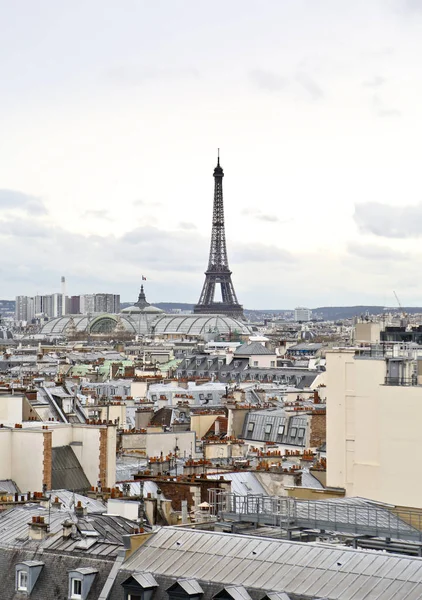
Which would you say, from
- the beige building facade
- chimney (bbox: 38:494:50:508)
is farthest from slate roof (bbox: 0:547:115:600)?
the beige building facade

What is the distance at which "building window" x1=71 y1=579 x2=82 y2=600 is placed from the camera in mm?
18578

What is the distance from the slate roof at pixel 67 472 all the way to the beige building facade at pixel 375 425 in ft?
21.3

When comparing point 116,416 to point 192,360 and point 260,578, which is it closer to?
point 260,578

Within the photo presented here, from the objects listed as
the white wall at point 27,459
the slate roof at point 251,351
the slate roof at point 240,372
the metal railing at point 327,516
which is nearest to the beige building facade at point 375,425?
the metal railing at point 327,516

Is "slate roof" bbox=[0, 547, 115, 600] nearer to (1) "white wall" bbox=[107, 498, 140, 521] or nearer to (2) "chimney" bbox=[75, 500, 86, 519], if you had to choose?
(2) "chimney" bbox=[75, 500, 86, 519]

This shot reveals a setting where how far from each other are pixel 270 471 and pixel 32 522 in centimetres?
1125

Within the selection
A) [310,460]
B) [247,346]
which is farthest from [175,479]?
[247,346]

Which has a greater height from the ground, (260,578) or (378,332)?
(378,332)

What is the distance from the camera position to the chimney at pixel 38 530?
20156mm

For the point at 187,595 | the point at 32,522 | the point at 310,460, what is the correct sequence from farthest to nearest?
the point at 310,460 → the point at 32,522 → the point at 187,595

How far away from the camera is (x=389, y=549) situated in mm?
18797

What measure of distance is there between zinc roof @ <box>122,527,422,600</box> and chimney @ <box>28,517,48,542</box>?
6.43ft

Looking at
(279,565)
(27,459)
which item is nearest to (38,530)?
(279,565)

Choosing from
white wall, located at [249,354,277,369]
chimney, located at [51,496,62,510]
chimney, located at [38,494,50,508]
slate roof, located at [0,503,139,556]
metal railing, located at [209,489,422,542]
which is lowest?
chimney, located at [51,496,62,510]
